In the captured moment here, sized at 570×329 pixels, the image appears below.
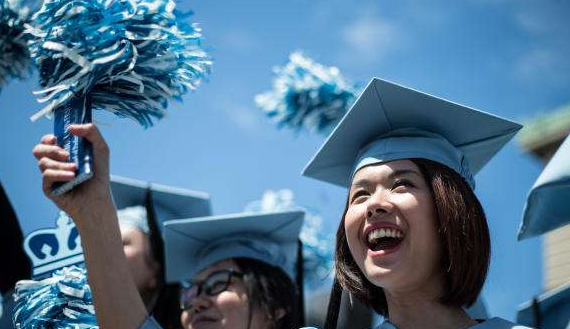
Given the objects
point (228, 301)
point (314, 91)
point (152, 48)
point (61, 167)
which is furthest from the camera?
point (314, 91)

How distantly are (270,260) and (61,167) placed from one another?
6.60 feet

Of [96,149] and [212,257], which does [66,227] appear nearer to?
[96,149]

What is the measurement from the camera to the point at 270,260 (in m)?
3.72

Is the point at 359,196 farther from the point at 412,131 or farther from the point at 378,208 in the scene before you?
the point at 412,131

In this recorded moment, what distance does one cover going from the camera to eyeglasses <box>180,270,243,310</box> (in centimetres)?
338

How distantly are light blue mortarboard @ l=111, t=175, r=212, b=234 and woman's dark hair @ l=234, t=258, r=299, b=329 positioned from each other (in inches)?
34.1

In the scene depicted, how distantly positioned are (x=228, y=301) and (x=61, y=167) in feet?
5.37

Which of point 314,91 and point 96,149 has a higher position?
point 314,91

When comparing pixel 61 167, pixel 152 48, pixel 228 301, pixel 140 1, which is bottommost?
pixel 228 301

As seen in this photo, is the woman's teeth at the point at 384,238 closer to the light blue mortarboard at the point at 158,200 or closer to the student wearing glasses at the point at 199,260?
the student wearing glasses at the point at 199,260

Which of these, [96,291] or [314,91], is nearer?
[96,291]

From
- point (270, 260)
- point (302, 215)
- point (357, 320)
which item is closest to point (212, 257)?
point (270, 260)

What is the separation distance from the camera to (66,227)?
237 cm

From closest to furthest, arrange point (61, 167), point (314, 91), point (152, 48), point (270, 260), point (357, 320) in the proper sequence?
1. point (61, 167)
2. point (152, 48)
3. point (357, 320)
4. point (270, 260)
5. point (314, 91)
